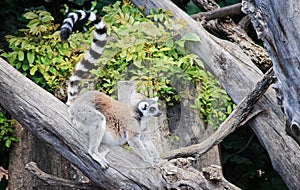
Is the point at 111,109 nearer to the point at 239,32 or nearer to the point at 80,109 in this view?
the point at 80,109

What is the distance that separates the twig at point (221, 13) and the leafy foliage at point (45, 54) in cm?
81

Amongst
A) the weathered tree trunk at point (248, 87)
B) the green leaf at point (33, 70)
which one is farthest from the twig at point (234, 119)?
the green leaf at point (33, 70)

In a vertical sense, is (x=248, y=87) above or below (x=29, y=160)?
above

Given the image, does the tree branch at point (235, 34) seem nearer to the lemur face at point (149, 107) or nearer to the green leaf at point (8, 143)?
the lemur face at point (149, 107)

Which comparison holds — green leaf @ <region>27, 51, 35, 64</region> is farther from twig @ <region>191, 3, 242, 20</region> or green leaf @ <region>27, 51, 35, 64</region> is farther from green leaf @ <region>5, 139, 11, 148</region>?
twig @ <region>191, 3, 242, 20</region>

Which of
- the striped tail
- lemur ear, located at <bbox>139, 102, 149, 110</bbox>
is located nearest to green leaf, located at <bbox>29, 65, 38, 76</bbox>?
the striped tail

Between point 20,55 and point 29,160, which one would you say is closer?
point 20,55

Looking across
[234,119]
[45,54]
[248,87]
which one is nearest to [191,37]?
[248,87]

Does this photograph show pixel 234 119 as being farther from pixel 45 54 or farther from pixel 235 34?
pixel 45 54

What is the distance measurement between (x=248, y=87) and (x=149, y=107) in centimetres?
99

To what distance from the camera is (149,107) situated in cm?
249

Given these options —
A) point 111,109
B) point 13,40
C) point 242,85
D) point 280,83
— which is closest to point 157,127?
point 111,109

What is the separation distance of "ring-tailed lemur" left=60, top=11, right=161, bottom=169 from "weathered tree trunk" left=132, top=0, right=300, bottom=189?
0.76 m

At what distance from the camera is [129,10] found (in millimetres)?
3611
